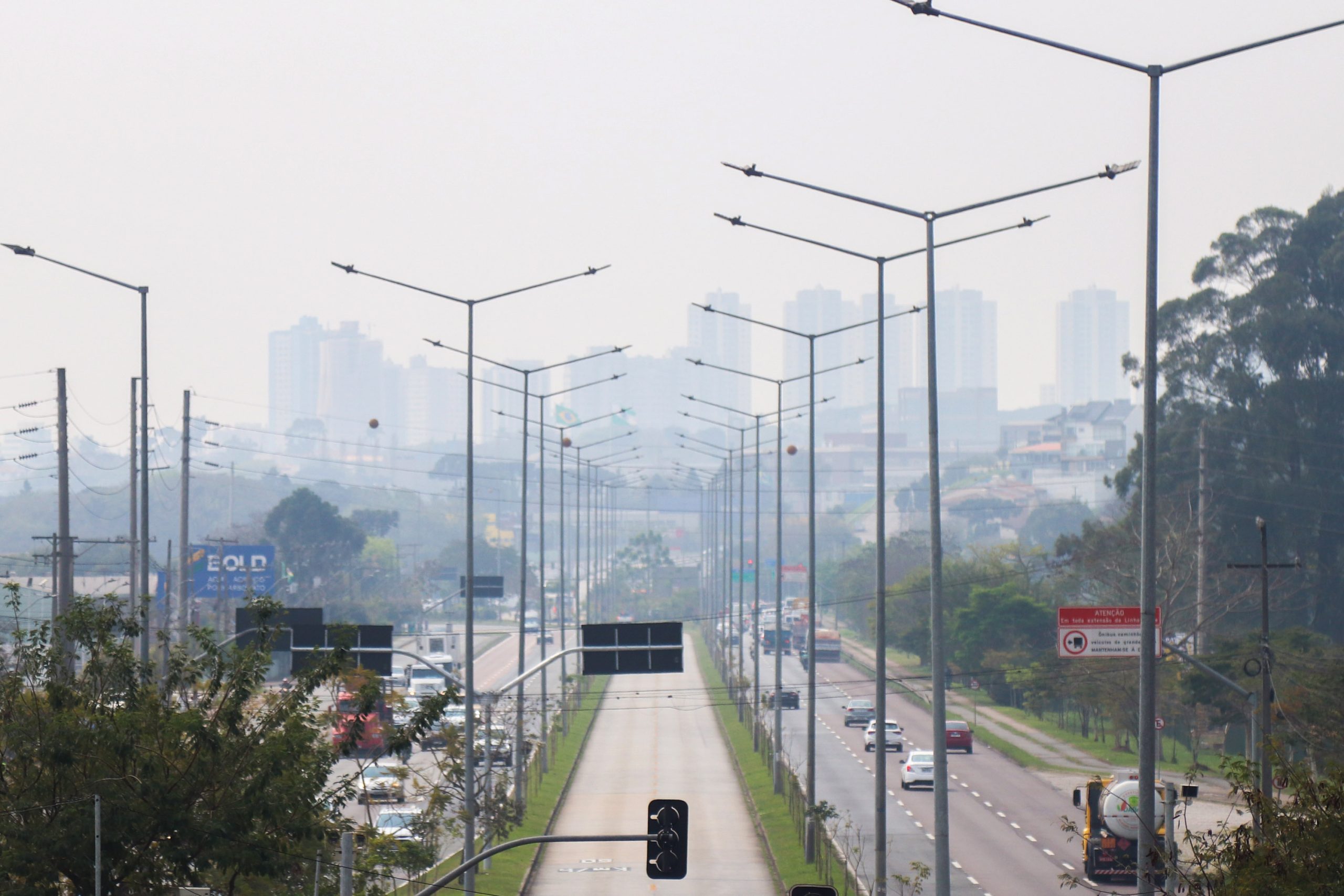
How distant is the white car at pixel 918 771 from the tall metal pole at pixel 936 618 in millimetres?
37021

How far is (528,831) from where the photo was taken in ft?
172

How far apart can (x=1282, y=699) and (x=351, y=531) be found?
91.6m

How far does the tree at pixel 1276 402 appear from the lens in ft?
267

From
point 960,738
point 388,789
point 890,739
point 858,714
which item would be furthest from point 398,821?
point 858,714

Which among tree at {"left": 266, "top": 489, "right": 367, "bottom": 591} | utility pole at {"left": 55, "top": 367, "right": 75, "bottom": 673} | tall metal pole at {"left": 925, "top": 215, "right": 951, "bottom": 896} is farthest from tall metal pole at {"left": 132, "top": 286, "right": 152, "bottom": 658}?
tree at {"left": 266, "top": 489, "right": 367, "bottom": 591}

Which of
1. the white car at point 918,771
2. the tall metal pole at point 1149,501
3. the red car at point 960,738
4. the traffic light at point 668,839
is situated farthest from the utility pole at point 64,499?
the red car at point 960,738

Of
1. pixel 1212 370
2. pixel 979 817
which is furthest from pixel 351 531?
pixel 979 817

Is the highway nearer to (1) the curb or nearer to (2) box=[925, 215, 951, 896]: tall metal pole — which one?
(1) the curb

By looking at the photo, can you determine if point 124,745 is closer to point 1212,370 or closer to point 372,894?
point 372,894

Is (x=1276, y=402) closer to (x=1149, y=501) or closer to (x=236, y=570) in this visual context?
(x=236, y=570)

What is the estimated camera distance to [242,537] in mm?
150000

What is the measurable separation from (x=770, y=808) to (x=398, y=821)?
13779 mm

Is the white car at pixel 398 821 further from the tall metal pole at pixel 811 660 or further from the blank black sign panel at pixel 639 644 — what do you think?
the tall metal pole at pixel 811 660

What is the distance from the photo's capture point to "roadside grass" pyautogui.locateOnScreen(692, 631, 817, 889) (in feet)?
150
